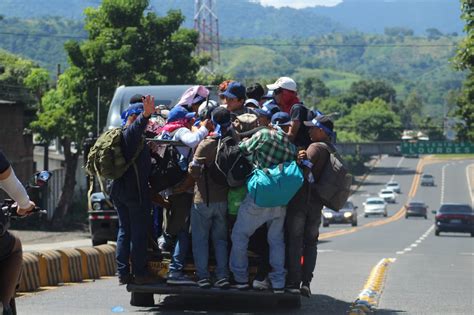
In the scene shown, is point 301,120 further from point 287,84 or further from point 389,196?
point 389,196

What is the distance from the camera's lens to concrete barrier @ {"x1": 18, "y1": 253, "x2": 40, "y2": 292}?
577 inches

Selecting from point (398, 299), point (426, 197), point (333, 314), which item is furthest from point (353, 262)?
point (426, 197)

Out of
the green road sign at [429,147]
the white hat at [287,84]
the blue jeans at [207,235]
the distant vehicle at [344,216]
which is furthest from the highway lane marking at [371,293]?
the green road sign at [429,147]

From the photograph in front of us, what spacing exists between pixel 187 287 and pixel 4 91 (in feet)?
125

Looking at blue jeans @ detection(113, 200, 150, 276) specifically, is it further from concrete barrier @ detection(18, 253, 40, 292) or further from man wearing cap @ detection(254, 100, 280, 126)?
concrete barrier @ detection(18, 253, 40, 292)

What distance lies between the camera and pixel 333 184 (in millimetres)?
11727

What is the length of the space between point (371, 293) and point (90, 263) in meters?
4.90

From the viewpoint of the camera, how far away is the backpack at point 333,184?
38.4ft

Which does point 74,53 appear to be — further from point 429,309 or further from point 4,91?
point 429,309

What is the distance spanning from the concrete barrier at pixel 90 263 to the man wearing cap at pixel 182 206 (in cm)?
588

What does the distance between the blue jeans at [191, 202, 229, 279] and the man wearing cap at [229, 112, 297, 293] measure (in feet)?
0.37

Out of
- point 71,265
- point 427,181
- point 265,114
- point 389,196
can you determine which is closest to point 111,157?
point 265,114

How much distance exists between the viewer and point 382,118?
6649 inches

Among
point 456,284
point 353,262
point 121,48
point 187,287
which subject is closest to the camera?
point 187,287
